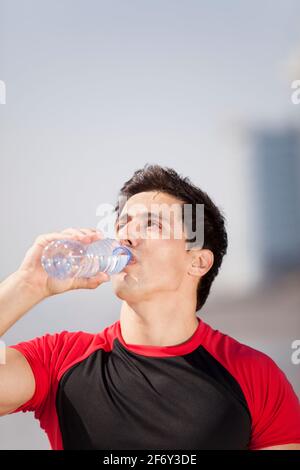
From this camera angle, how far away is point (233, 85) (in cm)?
170

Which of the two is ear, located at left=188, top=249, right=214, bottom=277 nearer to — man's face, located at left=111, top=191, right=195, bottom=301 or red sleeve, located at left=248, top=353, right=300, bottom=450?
man's face, located at left=111, top=191, right=195, bottom=301

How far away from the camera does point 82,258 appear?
119 cm

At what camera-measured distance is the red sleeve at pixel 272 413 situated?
1269 mm

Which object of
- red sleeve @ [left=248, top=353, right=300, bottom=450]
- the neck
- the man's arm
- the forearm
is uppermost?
the forearm

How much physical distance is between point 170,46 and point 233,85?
232mm

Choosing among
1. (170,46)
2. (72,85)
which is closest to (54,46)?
(72,85)

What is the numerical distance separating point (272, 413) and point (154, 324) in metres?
0.35

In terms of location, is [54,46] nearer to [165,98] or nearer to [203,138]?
[165,98]

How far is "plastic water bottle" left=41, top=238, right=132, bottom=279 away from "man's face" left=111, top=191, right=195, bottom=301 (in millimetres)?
39

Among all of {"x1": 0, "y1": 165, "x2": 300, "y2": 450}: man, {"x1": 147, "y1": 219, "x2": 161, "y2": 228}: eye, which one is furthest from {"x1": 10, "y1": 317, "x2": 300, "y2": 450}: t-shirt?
{"x1": 147, "y1": 219, "x2": 161, "y2": 228}: eye

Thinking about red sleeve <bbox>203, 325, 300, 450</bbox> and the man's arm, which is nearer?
the man's arm

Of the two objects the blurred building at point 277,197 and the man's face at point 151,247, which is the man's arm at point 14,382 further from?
the blurred building at point 277,197

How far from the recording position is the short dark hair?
1423 millimetres

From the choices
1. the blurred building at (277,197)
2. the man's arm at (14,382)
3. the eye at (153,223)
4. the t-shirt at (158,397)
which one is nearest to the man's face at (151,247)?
the eye at (153,223)
